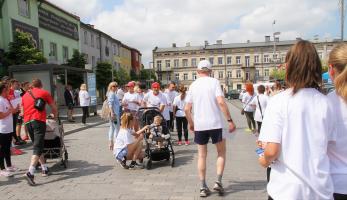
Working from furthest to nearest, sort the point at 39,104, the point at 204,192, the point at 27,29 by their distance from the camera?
1. the point at 27,29
2. the point at 39,104
3. the point at 204,192

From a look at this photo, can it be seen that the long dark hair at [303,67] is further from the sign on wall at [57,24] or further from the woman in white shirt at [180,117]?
the sign on wall at [57,24]

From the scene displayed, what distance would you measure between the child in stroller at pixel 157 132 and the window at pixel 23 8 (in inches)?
875

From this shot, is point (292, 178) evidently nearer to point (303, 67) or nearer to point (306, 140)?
point (306, 140)

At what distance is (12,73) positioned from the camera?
1666 centimetres

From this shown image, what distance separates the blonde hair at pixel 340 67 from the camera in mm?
2305

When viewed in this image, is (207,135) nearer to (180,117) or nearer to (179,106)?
(180,117)

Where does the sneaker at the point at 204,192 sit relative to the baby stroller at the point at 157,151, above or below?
below

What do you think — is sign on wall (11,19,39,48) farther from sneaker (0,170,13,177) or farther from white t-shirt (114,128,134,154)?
white t-shirt (114,128,134,154)

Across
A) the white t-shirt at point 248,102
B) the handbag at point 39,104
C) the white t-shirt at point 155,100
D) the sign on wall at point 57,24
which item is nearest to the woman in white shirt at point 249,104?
the white t-shirt at point 248,102

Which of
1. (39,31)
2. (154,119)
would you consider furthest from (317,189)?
(39,31)

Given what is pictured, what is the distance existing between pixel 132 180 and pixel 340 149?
4708 mm

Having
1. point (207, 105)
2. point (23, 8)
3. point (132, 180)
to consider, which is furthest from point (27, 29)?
point (207, 105)

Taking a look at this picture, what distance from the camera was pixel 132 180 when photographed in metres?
6.51

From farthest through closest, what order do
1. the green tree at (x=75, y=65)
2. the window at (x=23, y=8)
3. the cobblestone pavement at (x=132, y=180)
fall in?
the green tree at (x=75, y=65)
the window at (x=23, y=8)
the cobblestone pavement at (x=132, y=180)
